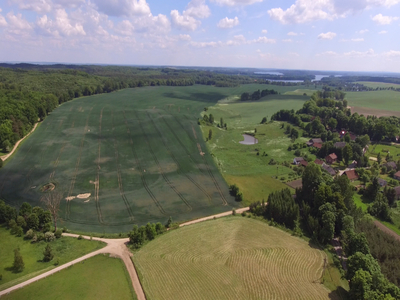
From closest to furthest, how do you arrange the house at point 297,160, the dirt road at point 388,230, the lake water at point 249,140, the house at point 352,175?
the dirt road at point 388,230 → the house at point 352,175 → the house at point 297,160 → the lake water at point 249,140

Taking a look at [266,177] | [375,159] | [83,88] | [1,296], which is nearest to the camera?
[1,296]

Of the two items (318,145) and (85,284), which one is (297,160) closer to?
(318,145)

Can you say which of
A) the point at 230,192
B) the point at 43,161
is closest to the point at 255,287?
the point at 230,192

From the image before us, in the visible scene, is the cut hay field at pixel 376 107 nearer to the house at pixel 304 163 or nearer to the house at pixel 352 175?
the house at pixel 304 163

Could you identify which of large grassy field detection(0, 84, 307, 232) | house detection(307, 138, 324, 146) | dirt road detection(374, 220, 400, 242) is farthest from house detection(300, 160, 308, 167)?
dirt road detection(374, 220, 400, 242)

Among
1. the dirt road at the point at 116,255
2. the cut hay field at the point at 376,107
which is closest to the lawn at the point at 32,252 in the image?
the dirt road at the point at 116,255

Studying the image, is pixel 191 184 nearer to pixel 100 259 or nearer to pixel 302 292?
pixel 100 259
